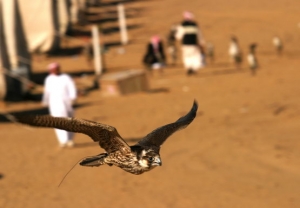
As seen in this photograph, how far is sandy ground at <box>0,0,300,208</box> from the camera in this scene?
1048 centimetres

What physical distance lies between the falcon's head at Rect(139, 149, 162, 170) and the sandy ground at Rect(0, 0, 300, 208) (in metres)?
3.58

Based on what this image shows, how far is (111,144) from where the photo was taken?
6.67 metres

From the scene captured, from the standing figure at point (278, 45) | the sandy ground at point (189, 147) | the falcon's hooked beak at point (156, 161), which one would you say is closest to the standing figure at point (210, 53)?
the sandy ground at point (189, 147)

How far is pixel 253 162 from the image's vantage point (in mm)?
11938

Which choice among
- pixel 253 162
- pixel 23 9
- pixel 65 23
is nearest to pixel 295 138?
pixel 253 162

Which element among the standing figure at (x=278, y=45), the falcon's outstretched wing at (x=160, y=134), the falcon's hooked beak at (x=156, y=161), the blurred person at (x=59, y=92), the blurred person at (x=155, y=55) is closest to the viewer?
the falcon's hooked beak at (x=156, y=161)

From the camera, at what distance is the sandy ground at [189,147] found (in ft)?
34.4

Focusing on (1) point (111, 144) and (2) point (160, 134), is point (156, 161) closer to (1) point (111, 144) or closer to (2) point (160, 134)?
(1) point (111, 144)

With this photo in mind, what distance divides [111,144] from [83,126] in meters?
0.55

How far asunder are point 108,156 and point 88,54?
58.4 ft

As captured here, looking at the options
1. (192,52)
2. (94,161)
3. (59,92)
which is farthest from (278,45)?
(94,161)

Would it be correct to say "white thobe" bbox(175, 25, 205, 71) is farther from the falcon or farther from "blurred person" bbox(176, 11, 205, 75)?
the falcon

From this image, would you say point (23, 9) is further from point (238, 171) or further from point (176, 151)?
point (238, 171)

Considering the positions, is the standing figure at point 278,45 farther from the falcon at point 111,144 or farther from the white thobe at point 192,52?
the falcon at point 111,144
